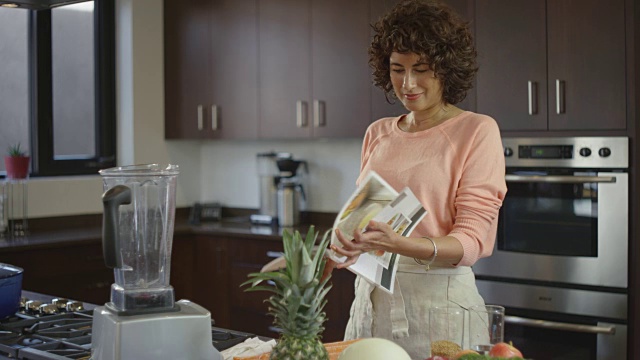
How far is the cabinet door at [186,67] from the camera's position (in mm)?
5074

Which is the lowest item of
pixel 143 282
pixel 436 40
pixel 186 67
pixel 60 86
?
pixel 143 282

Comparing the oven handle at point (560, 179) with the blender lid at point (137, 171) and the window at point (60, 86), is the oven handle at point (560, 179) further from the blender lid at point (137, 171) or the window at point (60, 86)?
the window at point (60, 86)

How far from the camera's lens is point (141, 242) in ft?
6.28

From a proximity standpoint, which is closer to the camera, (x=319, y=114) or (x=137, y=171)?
(x=137, y=171)

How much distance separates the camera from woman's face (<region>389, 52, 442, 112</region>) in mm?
2418

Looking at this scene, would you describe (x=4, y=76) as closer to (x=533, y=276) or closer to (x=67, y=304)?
(x=67, y=304)

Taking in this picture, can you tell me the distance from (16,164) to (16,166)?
0.01m

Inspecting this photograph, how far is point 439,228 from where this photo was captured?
238cm

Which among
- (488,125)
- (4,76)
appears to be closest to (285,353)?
(488,125)

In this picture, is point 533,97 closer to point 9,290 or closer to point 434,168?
point 434,168

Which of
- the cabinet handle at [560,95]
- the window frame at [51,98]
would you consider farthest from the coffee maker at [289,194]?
the cabinet handle at [560,95]

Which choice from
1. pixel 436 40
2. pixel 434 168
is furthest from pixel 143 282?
pixel 436 40

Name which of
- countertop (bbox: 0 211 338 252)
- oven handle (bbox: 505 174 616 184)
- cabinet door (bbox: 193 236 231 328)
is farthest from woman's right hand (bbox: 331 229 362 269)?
cabinet door (bbox: 193 236 231 328)

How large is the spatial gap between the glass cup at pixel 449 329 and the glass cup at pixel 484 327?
22 mm
